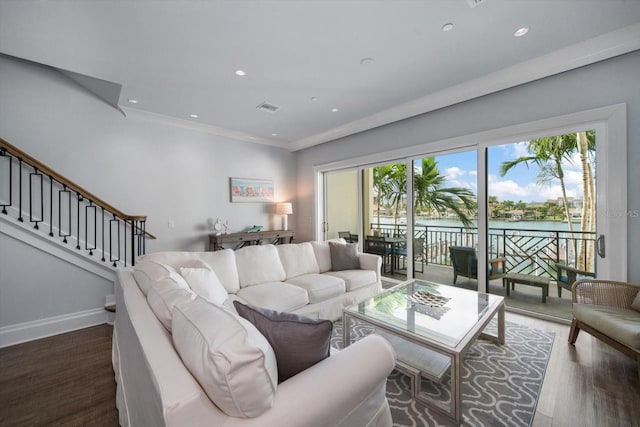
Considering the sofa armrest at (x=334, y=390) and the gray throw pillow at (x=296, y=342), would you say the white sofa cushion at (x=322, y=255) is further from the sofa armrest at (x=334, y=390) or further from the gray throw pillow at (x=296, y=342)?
the gray throw pillow at (x=296, y=342)

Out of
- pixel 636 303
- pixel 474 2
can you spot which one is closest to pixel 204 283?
pixel 474 2

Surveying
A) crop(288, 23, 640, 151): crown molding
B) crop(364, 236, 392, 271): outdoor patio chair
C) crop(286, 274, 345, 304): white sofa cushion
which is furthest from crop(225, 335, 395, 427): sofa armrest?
crop(364, 236, 392, 271): outdoor patio chair

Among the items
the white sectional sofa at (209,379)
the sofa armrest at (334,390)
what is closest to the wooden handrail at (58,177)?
the white sectional sofa at (209,379)

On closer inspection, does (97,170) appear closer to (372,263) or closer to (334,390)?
(372,263)

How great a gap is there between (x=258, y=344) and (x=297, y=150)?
204 inches

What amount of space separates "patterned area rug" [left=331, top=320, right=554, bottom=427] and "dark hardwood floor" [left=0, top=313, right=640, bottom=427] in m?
0.08

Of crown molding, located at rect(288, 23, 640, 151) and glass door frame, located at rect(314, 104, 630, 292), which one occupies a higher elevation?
crown molding, located at rect(288, 23, 640, 151)

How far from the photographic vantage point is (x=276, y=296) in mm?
2438

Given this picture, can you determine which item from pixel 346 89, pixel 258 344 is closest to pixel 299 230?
pixel 346 89

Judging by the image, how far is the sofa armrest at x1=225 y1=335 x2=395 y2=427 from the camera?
0.82 m

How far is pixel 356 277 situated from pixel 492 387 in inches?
63.0

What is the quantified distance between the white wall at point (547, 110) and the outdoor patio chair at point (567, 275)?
0.40 meters

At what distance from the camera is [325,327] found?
1.06m

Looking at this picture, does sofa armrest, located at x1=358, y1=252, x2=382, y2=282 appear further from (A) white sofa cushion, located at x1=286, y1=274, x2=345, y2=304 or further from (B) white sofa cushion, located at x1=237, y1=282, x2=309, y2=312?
(B) white sofa cushion, located at x1=237, y1=282, x2=309, y2=312
